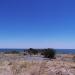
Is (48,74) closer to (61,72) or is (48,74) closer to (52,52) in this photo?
(61,72)

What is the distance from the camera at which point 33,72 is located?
1176 cm

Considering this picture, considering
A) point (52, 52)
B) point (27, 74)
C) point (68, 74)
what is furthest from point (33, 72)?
point (52, 52)

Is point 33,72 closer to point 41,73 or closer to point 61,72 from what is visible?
point 41,73

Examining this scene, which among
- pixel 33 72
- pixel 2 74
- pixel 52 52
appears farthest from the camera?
pixel 52 52

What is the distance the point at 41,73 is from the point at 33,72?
0.92m

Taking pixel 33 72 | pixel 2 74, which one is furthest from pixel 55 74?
pixel 2 74

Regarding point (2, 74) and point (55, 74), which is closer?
point (55, 74)

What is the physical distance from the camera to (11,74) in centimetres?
1203

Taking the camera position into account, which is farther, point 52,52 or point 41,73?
point 52,52

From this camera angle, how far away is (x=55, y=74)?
1177 centimetres

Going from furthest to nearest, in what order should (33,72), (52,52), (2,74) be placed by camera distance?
(52,52) < (2,74) < (33,72)

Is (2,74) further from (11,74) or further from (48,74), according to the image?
(48,74)

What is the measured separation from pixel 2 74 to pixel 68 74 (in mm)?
4357

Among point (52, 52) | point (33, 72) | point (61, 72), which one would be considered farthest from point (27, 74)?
point (52, 52)
